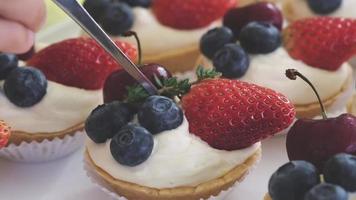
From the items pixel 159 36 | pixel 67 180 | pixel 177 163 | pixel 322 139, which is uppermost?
pixel 322 139

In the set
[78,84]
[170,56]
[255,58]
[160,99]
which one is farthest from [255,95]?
[170,56]

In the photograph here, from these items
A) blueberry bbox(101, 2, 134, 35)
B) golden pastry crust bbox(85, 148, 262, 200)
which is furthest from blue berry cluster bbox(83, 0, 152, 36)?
golden pastry crust bbox(85, 148, 262, 200)

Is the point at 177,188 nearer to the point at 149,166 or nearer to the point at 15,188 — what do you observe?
the point at 149,166

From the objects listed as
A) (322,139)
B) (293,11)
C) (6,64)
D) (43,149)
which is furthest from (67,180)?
(293,11)

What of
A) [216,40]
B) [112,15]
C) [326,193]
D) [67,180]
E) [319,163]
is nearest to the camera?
[326,193]

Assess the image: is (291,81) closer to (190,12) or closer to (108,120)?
(190,12)

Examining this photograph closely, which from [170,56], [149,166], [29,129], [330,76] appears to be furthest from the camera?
[170,56]
